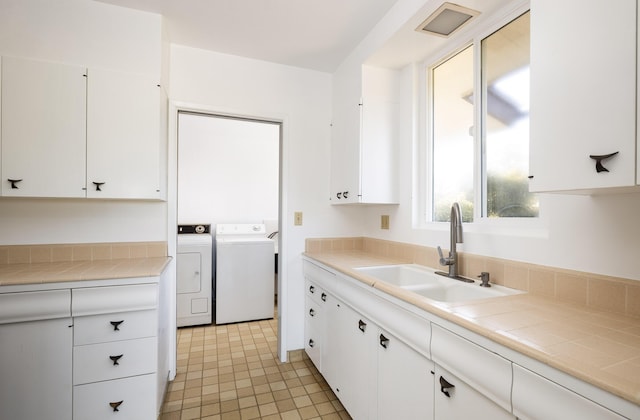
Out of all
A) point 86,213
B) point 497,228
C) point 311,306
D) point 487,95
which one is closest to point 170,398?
point 311,306

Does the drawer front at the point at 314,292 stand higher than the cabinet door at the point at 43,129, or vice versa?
the cabinet door at the point at 43,129

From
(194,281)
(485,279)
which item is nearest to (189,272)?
(194,281)

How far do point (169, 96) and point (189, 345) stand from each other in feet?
7.25

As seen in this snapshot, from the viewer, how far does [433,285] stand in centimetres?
167

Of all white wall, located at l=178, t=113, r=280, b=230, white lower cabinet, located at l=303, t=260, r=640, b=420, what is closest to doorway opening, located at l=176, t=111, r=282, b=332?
white wall, located at l=178, t=113, r=280, b=230

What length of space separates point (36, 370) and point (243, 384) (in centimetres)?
120

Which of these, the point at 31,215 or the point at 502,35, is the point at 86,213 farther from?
the point at 502,35

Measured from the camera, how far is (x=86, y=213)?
196 centimetres

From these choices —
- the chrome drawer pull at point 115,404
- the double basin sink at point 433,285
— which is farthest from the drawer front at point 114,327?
the double basin sink at point 433,285

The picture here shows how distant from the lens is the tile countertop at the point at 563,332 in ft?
2.14

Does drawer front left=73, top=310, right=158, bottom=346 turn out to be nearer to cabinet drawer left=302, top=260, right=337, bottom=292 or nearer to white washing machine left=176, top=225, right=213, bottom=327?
cabinet drawer left=302, top=260, right=337, bottom=292

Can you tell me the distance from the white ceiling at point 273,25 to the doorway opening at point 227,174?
1548 mm

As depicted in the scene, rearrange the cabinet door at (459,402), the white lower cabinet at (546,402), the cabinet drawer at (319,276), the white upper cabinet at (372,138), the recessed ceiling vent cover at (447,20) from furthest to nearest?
the white upper cabinet at (372,138) → the cabinet drawer at (319,276) → the recessed ceiling vent cover at (447,20) → the cabinet door at (459,402) → the white lower cabinet at (546,402)

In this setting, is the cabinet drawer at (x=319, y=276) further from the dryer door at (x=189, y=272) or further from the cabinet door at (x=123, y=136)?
the dryer door at (x=189, y=272)
